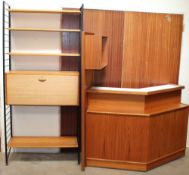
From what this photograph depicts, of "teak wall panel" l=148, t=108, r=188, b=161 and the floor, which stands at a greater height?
"teak wall panel" l=148, t=108, r=188, b=161

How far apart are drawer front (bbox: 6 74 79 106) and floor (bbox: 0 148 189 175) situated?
0.76 meters

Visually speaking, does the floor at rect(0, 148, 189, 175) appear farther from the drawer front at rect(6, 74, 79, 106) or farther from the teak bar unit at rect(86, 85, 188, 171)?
the drawer front at rect(6, 74, 79, 106)

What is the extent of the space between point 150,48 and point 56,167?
1894 millimetres

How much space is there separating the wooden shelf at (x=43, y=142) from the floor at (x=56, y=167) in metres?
0.23

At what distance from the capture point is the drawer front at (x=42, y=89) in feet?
10.1


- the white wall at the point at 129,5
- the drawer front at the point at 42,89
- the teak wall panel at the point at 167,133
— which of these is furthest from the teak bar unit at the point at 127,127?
the white wall at the point at 129,5

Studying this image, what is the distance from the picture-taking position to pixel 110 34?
342 cm

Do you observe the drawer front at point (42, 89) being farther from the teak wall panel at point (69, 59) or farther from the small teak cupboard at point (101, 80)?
the teak wall panel at point (69, 59)

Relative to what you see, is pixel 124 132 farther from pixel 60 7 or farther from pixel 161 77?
pixel 60 7

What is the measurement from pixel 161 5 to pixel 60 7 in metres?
1.28

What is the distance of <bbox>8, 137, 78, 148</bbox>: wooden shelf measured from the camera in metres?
3.23

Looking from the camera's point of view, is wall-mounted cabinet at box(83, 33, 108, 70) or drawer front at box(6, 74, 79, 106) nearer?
wall-mounted cabinet at box(83, 33, 108, 70)

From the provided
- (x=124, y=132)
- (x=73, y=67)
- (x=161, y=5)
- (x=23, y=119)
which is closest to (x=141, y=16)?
(x=161, y=5)

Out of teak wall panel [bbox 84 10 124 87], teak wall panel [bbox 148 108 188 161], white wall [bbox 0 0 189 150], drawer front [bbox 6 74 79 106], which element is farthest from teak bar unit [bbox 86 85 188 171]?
white wall [bbox 0 0 189 150]
